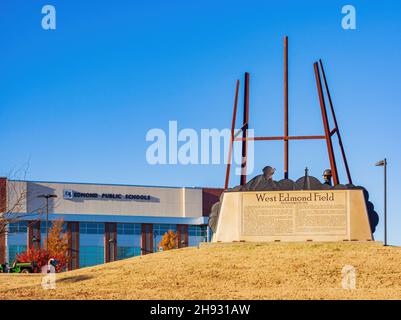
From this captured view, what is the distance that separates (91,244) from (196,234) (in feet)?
48.2

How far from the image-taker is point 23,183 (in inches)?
3703

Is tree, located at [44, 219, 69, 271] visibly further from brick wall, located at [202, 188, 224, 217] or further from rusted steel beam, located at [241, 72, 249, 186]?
rusted steel beam, located at [241, 72, 249, 186]

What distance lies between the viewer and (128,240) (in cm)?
9944

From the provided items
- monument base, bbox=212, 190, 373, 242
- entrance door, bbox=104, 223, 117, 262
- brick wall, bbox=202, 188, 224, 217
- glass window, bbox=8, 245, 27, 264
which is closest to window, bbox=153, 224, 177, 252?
brick wall, bbox=202, 188, 224, 217

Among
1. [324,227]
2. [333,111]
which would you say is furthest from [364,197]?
[333,111]

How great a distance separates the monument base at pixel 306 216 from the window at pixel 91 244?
6416 cm

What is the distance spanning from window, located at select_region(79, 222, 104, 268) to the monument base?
64.2 metres

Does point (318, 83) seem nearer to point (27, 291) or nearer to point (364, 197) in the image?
point (364, 197)

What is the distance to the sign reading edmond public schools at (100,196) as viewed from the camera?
3853 inches

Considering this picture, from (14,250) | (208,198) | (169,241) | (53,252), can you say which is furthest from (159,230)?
(53,252)

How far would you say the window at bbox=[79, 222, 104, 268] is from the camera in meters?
95.1

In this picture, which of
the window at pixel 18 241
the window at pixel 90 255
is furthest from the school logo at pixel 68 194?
the window at pixel 18 241

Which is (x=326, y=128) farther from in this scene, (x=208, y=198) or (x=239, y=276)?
(x=208, y=198)

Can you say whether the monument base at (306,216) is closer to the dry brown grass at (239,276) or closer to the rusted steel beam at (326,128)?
the dry brown grass at (239,276)
